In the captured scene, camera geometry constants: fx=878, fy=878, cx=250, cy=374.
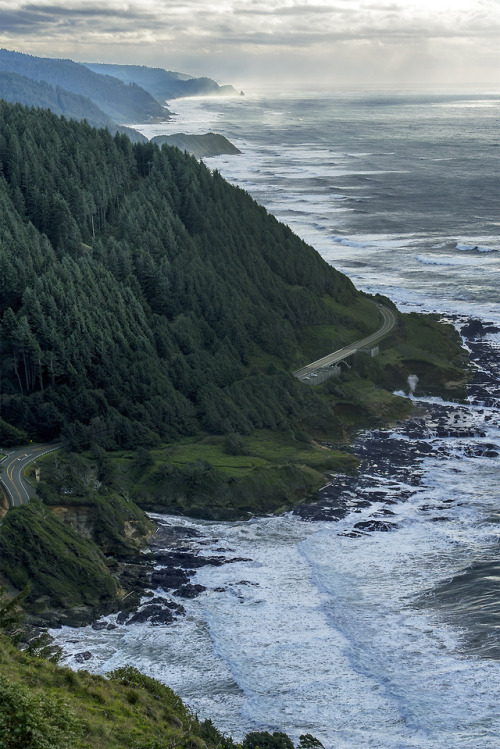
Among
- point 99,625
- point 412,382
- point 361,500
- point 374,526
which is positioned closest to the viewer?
point 99,625

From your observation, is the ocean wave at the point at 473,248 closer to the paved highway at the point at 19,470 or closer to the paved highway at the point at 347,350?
the paved highway at the point at 347,350

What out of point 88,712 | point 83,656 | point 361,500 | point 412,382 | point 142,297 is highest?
point 142,297

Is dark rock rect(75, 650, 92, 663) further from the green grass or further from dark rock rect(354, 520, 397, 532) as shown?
dark rock rect(354, 520, 397, 532)

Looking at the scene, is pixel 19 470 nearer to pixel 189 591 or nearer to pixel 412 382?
pixel 189 591

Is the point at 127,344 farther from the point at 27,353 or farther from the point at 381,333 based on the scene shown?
the point at 381,333

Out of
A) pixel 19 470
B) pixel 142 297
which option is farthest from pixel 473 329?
pixel 19 470

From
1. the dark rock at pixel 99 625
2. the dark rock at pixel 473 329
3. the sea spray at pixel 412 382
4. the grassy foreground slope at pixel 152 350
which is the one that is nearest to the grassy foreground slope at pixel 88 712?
the dark rock at pixel 99 625

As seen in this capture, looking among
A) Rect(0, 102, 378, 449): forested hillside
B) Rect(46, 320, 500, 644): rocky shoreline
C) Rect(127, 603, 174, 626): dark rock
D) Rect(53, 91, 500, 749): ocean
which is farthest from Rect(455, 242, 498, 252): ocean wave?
Rect(127, 603, 174, 626): dark rock
